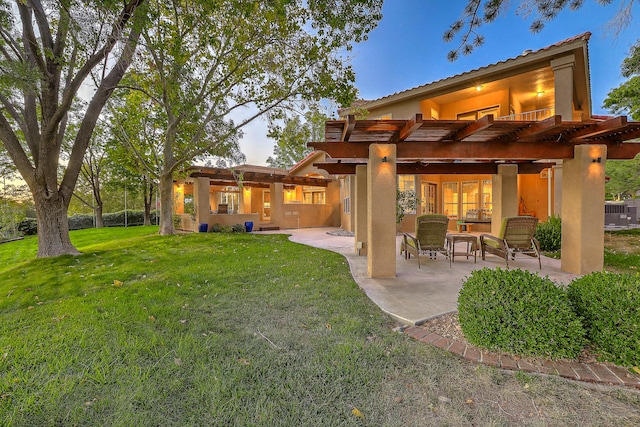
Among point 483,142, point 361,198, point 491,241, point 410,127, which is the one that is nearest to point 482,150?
point 483,142

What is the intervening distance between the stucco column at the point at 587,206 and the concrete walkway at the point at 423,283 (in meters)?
0.55

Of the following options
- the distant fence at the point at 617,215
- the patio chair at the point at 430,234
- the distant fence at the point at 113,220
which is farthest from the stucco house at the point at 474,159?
the distant fence at the point at 113,220

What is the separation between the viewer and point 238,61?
9.64 metres

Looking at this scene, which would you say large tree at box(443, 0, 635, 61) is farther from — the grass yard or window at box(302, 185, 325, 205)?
window at box(302, 185, 325, 205)

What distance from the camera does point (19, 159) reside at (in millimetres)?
7500

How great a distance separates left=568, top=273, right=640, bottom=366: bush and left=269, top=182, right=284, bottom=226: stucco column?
49.8ft

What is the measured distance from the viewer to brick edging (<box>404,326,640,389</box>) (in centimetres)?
232

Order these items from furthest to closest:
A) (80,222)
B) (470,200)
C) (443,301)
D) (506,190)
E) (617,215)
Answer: (80,222) < (617,215) < (470,200) < (506,190) < (443,301)

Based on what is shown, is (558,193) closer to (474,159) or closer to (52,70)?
(474,159)

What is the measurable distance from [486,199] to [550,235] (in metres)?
4.82

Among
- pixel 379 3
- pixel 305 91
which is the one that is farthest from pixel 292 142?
pixel 379 3

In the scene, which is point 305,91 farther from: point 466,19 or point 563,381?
point 563,381

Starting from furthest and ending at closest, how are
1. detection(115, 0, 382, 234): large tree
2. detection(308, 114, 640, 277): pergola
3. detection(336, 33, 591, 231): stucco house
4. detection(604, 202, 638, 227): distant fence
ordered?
detection(604, 202, 638, 227): distant fence → detection(336, 33, 591, 231): stucco house → detection(115, 0, 382, 234): large tree → detection(308, 114, 640, 277): pergola

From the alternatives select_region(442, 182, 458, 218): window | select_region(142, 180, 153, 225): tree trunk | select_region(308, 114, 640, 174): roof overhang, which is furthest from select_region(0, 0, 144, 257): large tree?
select_region(142, 180, 153, 225): tree trunk
